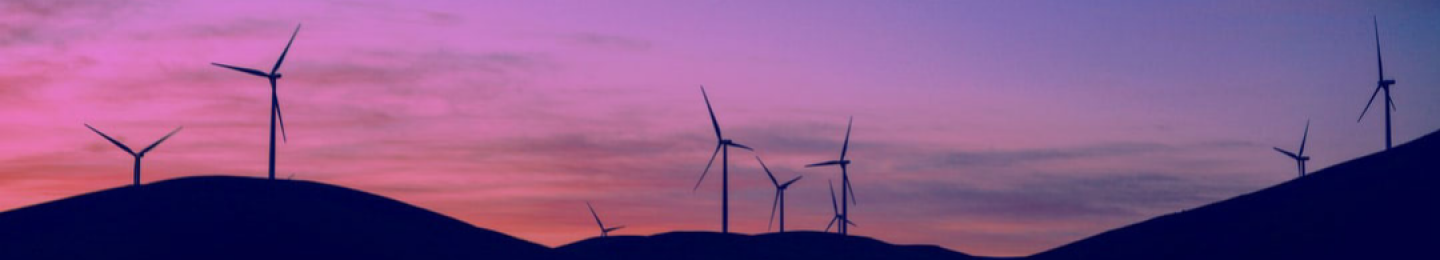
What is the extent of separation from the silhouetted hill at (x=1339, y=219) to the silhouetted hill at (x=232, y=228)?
78581 mm

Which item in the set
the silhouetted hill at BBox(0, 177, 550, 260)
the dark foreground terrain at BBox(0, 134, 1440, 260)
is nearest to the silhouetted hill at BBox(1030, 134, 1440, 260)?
the dark foreground terrain at BBox(0, 134, 1440, 260)

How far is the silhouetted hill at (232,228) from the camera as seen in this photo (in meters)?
146

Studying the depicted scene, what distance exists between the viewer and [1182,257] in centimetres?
18550

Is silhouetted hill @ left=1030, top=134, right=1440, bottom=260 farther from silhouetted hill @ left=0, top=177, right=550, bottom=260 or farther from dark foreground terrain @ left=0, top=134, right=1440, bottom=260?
silhouetted hill @ left=0, top=177, right=550, bottom=260

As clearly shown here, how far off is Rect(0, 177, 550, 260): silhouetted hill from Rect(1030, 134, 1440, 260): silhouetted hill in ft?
258

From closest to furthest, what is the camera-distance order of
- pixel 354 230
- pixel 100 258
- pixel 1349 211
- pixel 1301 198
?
1. pixel 100 258
2. pixel 354 230
3. pixel 1349 211
4. pixel 1301 198

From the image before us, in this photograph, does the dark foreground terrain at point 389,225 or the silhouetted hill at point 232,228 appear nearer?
the silhouetted hill at point 232,228

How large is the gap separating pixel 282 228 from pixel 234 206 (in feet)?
28.2

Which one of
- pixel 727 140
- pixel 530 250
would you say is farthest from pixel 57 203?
pixel 727 140

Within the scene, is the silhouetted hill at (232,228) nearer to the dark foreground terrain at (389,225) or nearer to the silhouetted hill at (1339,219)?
the dark foreground terrain at (389,225)

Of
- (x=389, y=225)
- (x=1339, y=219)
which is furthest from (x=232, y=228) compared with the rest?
(x=1339, y=219)

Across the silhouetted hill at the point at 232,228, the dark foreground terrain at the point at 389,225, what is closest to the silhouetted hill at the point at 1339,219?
the dark foreground terrain at the point at 389,225

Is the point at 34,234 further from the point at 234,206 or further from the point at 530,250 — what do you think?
the point at 530,250

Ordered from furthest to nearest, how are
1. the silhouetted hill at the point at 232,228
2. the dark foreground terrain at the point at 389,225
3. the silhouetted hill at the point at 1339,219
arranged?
the silhouetted hill at the point at 1339,219
the dark foreground terrain at the point at 389,225
the silhouetted hill at the point at 232,228
